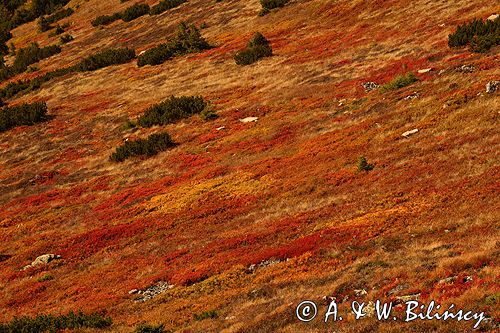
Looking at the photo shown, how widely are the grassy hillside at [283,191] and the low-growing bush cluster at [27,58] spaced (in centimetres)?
3720

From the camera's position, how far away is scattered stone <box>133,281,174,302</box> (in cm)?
1734

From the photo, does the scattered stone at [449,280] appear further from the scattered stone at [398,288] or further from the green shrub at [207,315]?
the green shrub at [207,315]

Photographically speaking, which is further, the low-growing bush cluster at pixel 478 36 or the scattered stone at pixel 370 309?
the low-growing bush cluster at pixel 478 36

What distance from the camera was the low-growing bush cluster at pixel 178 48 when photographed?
228 ft

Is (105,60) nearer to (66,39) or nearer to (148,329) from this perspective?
(66,39)

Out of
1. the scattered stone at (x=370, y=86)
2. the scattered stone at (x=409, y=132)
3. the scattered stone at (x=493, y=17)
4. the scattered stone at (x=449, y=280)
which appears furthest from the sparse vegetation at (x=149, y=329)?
the scattered stone at (x=493, y=17)

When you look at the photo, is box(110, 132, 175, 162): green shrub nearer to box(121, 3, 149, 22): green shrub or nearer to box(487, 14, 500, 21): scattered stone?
box(487, 14, 500, 21): scattered stone

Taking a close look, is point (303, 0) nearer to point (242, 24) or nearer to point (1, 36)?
point (242, 24)

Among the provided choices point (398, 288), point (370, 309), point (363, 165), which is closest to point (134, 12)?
point (363, 165)

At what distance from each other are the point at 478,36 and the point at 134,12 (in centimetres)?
7922

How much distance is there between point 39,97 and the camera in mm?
69625

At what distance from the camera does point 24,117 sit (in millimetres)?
57344

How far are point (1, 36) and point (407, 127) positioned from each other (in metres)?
120

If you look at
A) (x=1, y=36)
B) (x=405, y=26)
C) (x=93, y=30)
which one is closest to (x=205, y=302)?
(x=405, y=26)
